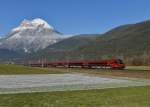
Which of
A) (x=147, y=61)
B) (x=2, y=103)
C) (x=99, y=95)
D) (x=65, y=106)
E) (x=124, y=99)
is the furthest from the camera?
(x=147, y=61)

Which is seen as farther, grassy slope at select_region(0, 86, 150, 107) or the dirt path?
the dirt path

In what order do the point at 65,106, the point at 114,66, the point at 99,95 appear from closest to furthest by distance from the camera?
the point at 65,106, the point at 99,95, the point at 114,66

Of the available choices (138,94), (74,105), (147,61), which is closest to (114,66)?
(147,61)

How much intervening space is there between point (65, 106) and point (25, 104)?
7.53 feet

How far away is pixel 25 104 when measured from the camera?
63.4 ft

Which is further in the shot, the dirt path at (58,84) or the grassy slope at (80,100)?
the dirt path at (58,84)

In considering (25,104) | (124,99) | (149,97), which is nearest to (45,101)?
(25,104)

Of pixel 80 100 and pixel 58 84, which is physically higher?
pixel 58 84

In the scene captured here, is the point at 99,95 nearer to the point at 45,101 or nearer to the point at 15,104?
the point at 45,101

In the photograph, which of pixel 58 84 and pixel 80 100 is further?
pixel 58 84

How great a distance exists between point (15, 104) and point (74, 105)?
3132 millimetres

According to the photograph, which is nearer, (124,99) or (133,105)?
(133,105)

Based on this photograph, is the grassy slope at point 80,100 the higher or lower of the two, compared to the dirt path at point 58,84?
lower

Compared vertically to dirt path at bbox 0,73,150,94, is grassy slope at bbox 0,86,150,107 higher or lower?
lower
